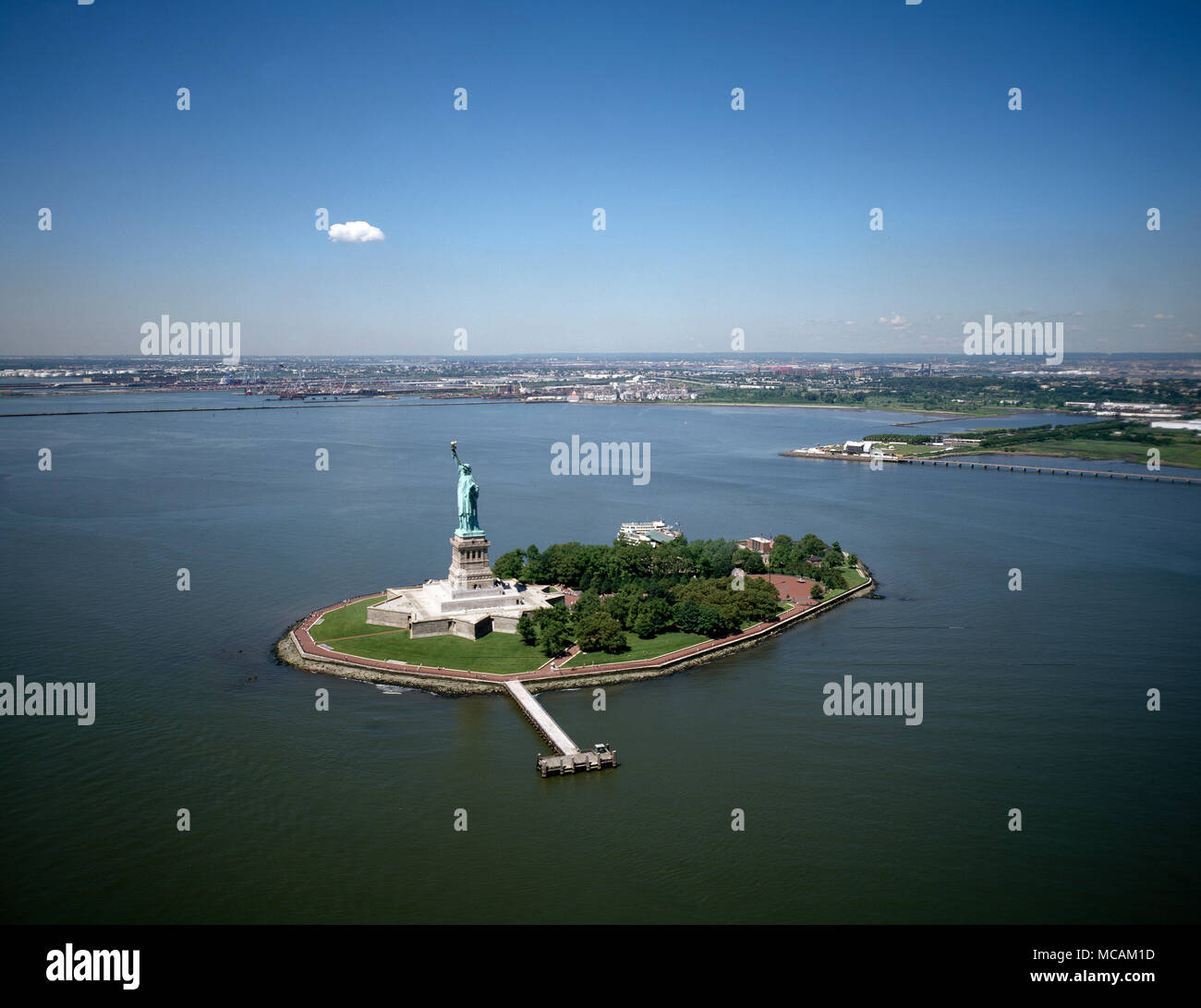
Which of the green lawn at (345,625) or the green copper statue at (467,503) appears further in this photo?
the green copper statue at (467,503)

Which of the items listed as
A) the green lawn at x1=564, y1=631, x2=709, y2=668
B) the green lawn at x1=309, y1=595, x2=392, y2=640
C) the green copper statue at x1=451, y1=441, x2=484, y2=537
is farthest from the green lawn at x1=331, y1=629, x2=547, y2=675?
the green copper statue at x1=451, y1=441, x2=484, y2=537

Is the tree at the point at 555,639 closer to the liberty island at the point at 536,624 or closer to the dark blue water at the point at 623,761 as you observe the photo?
the liberty island at the point at 536,624

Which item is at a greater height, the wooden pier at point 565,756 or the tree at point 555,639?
the tree at point 555,639

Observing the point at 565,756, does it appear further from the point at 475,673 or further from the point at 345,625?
the point at 345,625

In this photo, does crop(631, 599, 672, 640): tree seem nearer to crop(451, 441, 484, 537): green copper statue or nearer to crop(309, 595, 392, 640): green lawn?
crop(451, 441, 484, 537): green copper statue

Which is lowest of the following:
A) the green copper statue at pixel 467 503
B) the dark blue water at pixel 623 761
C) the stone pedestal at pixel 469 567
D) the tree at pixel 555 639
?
the dark blue water at pixel 623 761

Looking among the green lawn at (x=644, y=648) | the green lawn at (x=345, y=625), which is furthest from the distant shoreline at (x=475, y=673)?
the green lawn at (x=345, y=625)

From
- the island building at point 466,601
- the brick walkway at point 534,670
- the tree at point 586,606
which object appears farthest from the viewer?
the tree at point 586,606
